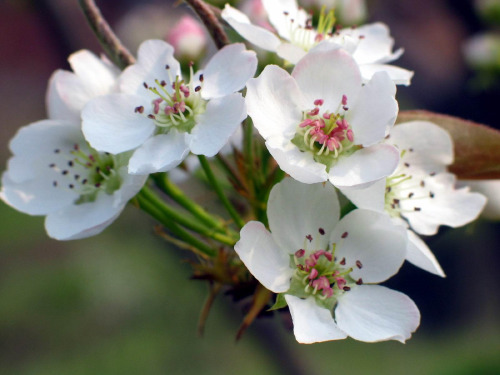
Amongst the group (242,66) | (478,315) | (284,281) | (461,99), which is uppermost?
(242,66)

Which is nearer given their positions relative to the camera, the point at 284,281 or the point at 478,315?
the point at 284,281

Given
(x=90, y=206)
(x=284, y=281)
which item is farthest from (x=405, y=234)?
(x=90, y=206)

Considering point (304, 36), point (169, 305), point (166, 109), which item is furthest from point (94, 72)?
point (169, 305)

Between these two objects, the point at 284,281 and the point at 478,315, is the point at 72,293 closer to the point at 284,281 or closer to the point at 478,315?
the point at 478,315

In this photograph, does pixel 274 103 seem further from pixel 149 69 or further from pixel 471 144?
pixel 471 144

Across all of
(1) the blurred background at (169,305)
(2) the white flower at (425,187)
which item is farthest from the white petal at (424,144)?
(1) the blurred background at (169,305)

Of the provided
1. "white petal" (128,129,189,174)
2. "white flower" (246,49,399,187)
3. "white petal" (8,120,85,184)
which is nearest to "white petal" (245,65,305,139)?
"white flower" (246,49,399,187)
